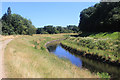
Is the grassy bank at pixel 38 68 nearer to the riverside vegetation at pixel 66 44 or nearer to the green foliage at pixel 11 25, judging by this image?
the riverside vegetation at pixel 66 44

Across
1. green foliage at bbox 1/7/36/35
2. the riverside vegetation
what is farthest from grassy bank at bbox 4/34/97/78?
green foliage at bbox 1/7/36/35

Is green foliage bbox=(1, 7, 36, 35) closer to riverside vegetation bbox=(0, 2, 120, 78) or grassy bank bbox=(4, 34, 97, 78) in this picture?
riverside vegetation bbox=(0, 2, 120, 78)

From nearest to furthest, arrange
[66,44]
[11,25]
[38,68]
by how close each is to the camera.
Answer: [38,68] → [66,44] → [11,25]

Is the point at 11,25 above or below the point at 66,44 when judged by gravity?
above

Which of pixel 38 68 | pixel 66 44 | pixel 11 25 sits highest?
pixel 11 25

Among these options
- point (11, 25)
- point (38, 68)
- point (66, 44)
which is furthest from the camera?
point (11, 25)

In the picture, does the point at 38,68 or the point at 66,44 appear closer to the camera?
the point at 38,68

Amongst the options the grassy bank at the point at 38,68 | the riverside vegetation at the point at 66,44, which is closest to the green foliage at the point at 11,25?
the riverside vegetation at the point at 66,44

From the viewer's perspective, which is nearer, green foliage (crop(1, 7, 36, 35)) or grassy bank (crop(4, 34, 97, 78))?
grassy bank (crop(4, 34, 97, 78))

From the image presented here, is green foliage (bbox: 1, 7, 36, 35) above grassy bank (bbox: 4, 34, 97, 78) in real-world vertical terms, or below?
above

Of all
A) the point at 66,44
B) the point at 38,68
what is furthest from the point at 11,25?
the point at 38,68

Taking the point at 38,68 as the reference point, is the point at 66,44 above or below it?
above

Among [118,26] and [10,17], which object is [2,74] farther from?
[10,17]

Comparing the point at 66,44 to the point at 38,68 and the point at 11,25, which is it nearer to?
the point at 38,68
